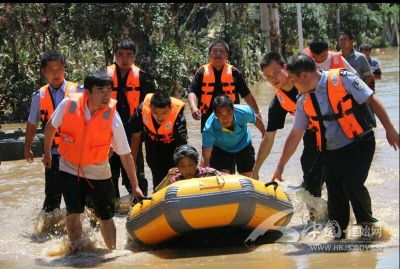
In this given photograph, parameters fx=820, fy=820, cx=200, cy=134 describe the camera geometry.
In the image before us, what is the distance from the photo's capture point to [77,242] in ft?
20.6

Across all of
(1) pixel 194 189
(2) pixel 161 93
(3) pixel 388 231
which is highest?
(2) pixel 161 93

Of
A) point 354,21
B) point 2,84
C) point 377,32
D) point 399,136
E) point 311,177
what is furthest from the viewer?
point 377,32

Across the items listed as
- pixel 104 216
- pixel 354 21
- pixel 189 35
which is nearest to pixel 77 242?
pixel 104 216

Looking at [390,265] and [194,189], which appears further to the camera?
[194,189]

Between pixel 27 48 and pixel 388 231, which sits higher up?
pixel 27 48

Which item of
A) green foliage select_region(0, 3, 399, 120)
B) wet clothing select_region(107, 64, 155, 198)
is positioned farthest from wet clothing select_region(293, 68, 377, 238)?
green foliage select_region(0, 3, 399, 120)

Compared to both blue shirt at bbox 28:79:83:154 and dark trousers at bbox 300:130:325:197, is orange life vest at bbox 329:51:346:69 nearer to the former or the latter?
dark trousers at bbox 300:130:325:197

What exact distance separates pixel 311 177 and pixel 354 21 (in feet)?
117

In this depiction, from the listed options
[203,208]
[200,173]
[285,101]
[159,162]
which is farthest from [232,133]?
[203,208]

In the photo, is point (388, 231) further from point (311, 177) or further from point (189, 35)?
point (189, 35)

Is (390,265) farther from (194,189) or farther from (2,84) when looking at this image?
(2,84)

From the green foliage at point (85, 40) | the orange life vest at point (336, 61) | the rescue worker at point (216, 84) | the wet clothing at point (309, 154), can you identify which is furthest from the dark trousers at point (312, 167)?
the green foliage at point (85, 40)

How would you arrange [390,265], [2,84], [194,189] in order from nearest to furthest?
[390,265], [194,189], [2,84]

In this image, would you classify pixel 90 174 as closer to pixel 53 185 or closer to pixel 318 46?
pixel 53 185
